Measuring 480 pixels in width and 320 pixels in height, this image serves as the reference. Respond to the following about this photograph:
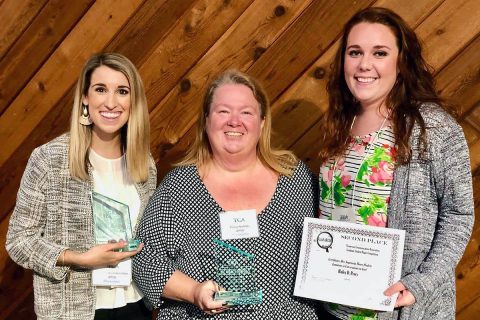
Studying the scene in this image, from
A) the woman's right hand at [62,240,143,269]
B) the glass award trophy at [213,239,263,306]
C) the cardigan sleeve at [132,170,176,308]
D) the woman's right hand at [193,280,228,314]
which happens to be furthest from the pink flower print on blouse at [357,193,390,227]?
the woman's right hand at [62,240,143,269]

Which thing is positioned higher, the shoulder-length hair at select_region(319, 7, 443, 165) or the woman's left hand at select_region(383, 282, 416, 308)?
the shoulder-length hair at select_region(319, 7, 443, 165)

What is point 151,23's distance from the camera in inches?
100.0

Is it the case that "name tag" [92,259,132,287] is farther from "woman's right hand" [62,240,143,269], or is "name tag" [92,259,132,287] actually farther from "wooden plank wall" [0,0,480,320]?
"wooden plank wall" [0,0,480,320]

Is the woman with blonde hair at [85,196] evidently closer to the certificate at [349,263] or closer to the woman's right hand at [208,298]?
the woman's right hand at [208,298]

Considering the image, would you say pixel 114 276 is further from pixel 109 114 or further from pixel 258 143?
pixel 258 143

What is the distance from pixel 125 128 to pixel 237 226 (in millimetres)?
600

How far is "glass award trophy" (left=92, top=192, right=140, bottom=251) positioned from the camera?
1843 millimetres

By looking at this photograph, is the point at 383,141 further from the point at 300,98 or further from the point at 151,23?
the point at 151,23

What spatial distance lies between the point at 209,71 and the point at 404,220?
1258 millimetres

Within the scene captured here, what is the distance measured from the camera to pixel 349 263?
5.34ft

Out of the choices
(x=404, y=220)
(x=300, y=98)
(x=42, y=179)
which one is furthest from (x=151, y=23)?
(x=404, y=220)

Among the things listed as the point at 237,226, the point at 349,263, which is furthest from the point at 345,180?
the point at 237,226

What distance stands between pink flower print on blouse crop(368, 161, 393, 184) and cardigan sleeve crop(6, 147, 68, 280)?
1078 millimetres

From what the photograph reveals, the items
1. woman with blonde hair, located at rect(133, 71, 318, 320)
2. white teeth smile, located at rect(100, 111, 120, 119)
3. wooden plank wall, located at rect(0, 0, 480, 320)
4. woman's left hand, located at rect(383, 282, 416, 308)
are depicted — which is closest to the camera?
woman's left hand, located at rect(383, 282, 416, 308)
